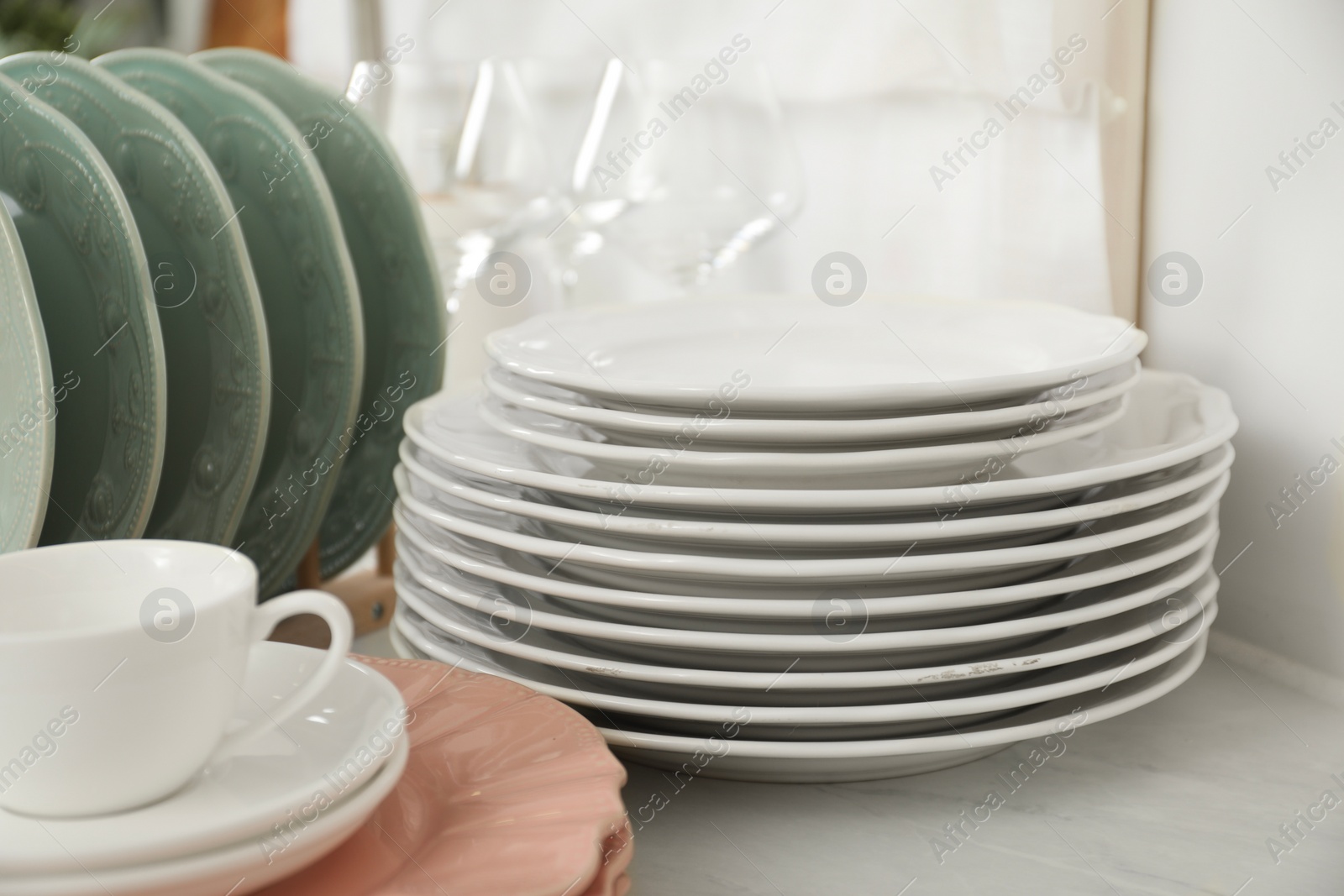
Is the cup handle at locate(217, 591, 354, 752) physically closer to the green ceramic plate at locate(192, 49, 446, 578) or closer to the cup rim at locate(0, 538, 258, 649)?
the cup rim at locate(0, 538, 258, 649)

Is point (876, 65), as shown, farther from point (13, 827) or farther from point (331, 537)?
point (13, 827)

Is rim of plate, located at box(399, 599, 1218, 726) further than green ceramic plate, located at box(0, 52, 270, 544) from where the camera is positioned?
No

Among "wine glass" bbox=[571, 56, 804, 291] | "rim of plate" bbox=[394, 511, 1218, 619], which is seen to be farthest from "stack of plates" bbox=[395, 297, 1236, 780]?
"wine glass" bbox=[571, 56, 804, 291]

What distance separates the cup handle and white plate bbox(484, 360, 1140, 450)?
13cm

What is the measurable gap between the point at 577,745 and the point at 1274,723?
37 cm

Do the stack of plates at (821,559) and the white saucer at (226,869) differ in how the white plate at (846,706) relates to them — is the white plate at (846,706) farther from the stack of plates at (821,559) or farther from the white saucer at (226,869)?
the white saucer at (226,869)

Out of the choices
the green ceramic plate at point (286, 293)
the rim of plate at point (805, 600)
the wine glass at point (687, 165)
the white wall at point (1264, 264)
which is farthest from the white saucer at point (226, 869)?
the wine glass at point (687, 165)

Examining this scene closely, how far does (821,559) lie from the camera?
18.1 inches

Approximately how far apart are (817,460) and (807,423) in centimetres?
2

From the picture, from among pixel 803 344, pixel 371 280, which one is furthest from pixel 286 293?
pixel 803 344

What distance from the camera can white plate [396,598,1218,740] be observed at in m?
0.45

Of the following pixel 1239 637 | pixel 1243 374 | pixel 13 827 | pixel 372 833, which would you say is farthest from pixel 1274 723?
pixel 13 827

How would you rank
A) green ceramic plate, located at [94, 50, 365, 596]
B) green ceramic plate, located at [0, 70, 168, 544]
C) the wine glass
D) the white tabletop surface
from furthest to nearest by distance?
the wine glass, green ceramic plate, located at [94, 50, 365, 596], green ceramic plate, located at [0, 70, 168, 544], the white tabletop surface

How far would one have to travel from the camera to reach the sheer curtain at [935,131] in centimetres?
73
